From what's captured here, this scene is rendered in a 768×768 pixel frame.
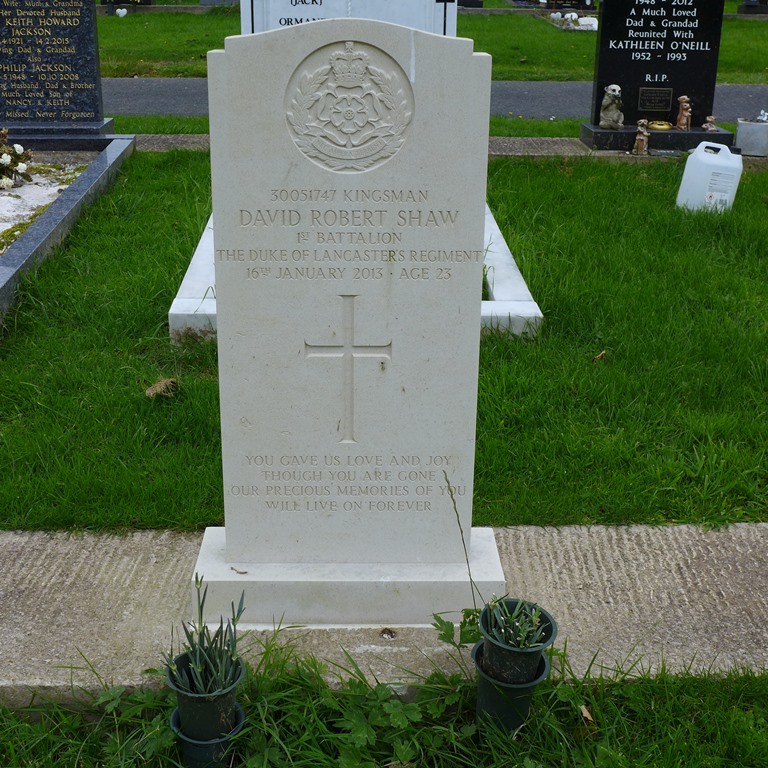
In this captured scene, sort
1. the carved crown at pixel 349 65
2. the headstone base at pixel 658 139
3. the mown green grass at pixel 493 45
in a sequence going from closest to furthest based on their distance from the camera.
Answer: the carved crown at pixel 349 65
the headstone base at pixel 658 139
the mown green grass at pixel 493 45

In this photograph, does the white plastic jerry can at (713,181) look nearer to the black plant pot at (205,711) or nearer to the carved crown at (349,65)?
the carved crown at (349,65)

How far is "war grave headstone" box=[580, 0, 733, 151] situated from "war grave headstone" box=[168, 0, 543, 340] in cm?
262

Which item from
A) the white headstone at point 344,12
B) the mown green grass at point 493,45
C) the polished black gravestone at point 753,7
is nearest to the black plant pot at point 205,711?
the white headstone at point 344,12

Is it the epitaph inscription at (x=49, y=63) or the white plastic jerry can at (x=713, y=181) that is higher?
the epitaph inscription at (x=49, y=63)

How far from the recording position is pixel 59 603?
9.50 ft

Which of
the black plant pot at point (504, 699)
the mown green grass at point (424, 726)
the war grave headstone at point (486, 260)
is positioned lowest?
the mown green grass at point (424, 726)

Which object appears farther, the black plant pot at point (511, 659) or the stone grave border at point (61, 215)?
Answer: the stone grave border at point (61, 215)

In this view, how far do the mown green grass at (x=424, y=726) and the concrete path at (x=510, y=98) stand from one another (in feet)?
29.8

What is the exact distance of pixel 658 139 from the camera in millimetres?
8609

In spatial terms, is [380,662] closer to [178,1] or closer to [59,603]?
[59,603]

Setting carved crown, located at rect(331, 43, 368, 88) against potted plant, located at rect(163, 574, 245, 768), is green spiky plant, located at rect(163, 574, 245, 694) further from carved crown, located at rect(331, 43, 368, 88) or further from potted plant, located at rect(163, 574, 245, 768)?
carved crown, located at rect(331, 43, 368, 88)

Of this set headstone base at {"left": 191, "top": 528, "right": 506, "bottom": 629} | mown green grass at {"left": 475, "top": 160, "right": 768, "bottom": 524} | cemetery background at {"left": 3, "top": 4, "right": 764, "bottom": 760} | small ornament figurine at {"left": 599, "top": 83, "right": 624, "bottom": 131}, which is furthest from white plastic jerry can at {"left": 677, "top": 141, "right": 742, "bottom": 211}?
headstone base at {"left": 191, "top": 528, "right": 506, "bottom": 629}

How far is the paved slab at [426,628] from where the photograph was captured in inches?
105

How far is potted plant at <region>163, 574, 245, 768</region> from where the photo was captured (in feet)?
7.48
